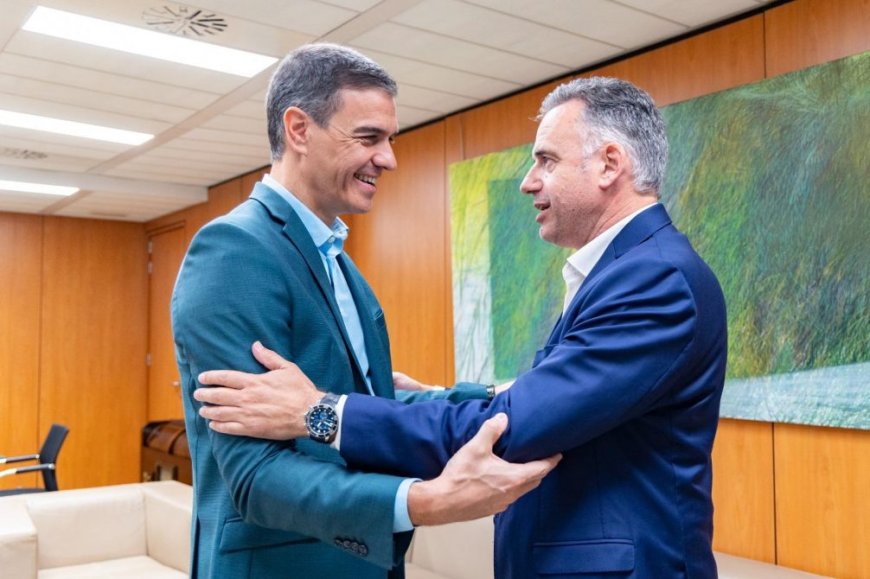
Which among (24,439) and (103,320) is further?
(103,320)

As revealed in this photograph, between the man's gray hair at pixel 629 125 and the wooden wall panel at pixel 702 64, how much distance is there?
5.75 feet

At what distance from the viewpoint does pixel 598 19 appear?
3.05m

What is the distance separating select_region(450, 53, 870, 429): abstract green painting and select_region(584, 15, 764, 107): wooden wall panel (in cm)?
8

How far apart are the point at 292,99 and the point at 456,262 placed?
3.02m

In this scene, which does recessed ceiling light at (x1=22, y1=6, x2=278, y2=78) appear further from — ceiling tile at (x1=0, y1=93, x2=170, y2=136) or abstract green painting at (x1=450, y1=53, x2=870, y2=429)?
abstract green painting at (x1=450, y1=53, x2=870, y2=429)

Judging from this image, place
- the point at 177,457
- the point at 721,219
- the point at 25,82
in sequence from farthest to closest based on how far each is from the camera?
1. the point at 177,457
2. the point at 25,82
3. the point at 721,219

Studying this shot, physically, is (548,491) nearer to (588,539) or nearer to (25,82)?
(588,539)

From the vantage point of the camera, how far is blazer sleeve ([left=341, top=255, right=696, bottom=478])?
46.5 inches

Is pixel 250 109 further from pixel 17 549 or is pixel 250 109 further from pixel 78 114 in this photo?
pixel 17 549

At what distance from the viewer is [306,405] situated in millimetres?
1129

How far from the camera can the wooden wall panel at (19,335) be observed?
25.1 ft

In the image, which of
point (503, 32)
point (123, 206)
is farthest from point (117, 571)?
point (123, 206)

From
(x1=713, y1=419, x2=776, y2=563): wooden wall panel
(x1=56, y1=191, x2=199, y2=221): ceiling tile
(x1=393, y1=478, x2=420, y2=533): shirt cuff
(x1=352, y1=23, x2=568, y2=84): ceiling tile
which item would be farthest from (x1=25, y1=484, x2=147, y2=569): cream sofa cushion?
A: (x1=56, y1=191, x2=199, y2=221): ceiling tile

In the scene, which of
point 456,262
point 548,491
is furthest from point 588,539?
point 456,262
